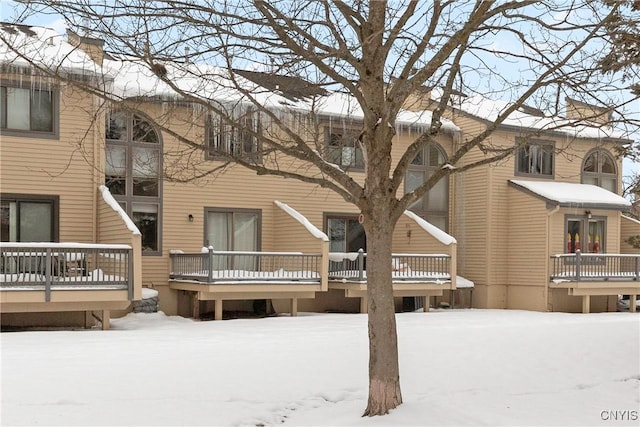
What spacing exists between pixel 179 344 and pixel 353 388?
3.98 meters

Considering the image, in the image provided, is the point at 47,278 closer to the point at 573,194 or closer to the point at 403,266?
the point at 403,266

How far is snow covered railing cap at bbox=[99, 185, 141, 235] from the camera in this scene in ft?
52.4

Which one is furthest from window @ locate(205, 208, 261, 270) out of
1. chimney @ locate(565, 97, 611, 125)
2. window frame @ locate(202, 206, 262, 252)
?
chimney @ locate(565, 97, 611, 125)

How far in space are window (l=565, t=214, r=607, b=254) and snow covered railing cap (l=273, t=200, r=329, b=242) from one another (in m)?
8.33

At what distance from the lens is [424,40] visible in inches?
311

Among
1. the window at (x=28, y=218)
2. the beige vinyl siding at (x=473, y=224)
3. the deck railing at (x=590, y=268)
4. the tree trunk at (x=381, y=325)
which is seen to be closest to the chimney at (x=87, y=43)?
the window at (x=28, y=218)

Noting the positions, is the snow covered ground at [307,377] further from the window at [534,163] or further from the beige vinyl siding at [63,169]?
the window at [534,163]

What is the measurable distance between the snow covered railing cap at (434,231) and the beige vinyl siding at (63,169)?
976 centimetres

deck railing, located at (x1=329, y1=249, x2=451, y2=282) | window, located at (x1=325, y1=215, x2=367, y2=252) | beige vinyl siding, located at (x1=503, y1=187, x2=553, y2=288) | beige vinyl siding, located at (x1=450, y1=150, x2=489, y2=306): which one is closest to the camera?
deck railing, located at (x1=329, y1=249, x2=451, y2=282)

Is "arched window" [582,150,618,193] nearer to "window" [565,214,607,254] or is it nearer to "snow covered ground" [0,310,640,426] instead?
"window" [565,214,607,254]

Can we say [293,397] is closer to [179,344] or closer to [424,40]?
[179,344]

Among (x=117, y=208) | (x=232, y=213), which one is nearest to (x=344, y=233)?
(x=232, y=213)

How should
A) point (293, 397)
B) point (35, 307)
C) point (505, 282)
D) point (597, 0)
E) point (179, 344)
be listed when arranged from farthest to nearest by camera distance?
1. point (505, 282)
2. point (35, 307)
3. point (179, 344)
4. point (293, 397)
5. point (597, 0)

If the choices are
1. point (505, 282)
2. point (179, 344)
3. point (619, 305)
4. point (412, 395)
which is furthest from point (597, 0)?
point (619, 305)
